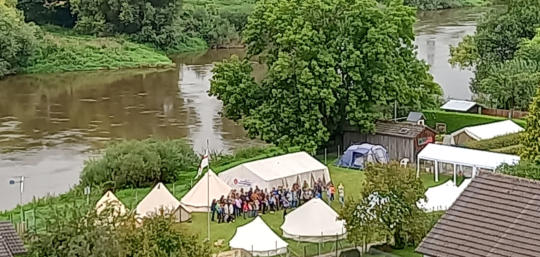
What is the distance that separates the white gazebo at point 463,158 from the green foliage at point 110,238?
1159 cm

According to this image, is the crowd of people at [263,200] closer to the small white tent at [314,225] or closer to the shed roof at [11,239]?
the small white tent at [314,225]

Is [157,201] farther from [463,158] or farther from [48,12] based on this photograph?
[48,12]

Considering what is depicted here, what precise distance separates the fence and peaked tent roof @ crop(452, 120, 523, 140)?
312 cm

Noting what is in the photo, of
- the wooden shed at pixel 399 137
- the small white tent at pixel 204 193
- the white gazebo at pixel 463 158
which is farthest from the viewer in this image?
the wooden shed at pixel 399 137

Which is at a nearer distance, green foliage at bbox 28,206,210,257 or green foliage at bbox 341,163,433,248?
green foliage at bbox 28,206,210,257

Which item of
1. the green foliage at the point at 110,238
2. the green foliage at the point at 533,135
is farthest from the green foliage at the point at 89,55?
the green foliage at the point at 110,238

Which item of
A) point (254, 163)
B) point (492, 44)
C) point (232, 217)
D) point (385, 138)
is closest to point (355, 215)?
point (232, 217)

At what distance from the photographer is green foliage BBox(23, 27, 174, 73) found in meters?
59.1

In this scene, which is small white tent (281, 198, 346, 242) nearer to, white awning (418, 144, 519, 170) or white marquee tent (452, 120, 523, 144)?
white awning (418, 144, 519, 170)

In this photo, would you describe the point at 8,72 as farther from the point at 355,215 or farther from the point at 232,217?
the point at 355,215

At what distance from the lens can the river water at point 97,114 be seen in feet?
113

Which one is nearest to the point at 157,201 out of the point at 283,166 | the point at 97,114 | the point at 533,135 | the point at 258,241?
the point at 258,241

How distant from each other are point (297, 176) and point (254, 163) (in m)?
1.24

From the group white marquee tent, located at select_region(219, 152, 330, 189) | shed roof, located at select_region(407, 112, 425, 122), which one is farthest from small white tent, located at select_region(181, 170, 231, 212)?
shed roof, located at select_region(407, 112, 425, 122)
